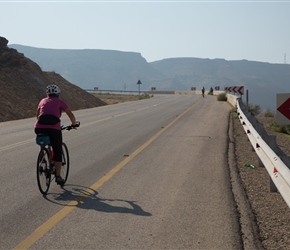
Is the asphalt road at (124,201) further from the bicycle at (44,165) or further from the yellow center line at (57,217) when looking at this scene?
the bicycle at (44,165)

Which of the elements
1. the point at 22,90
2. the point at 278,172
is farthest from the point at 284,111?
the point at 22,90

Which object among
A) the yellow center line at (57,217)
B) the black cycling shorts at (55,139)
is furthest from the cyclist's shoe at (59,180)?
the yellow center line at (57,217)

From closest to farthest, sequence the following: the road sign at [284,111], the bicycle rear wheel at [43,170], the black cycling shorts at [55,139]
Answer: the bicycle rear wheel at [43,170] → the road sign at [284,111] → the black cycling shorts at [55,139]

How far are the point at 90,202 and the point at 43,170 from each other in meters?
1.18

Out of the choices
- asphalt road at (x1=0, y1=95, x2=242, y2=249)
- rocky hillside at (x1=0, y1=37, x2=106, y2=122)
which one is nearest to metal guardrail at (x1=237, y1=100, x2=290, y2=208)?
asphalt road at (x1=0, y1=95, x2=242, y2=249)

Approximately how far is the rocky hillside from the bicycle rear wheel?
23.8 metres

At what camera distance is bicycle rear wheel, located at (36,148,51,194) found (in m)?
8.42

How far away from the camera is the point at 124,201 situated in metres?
7.96

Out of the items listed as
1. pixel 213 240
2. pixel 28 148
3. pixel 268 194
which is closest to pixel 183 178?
pixel 268 194

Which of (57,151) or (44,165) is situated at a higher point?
(57,151)

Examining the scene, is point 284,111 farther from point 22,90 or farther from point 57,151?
point 22,90

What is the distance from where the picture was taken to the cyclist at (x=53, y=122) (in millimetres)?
8750

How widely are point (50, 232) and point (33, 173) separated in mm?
4226

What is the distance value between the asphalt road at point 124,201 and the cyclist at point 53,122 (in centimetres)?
52
